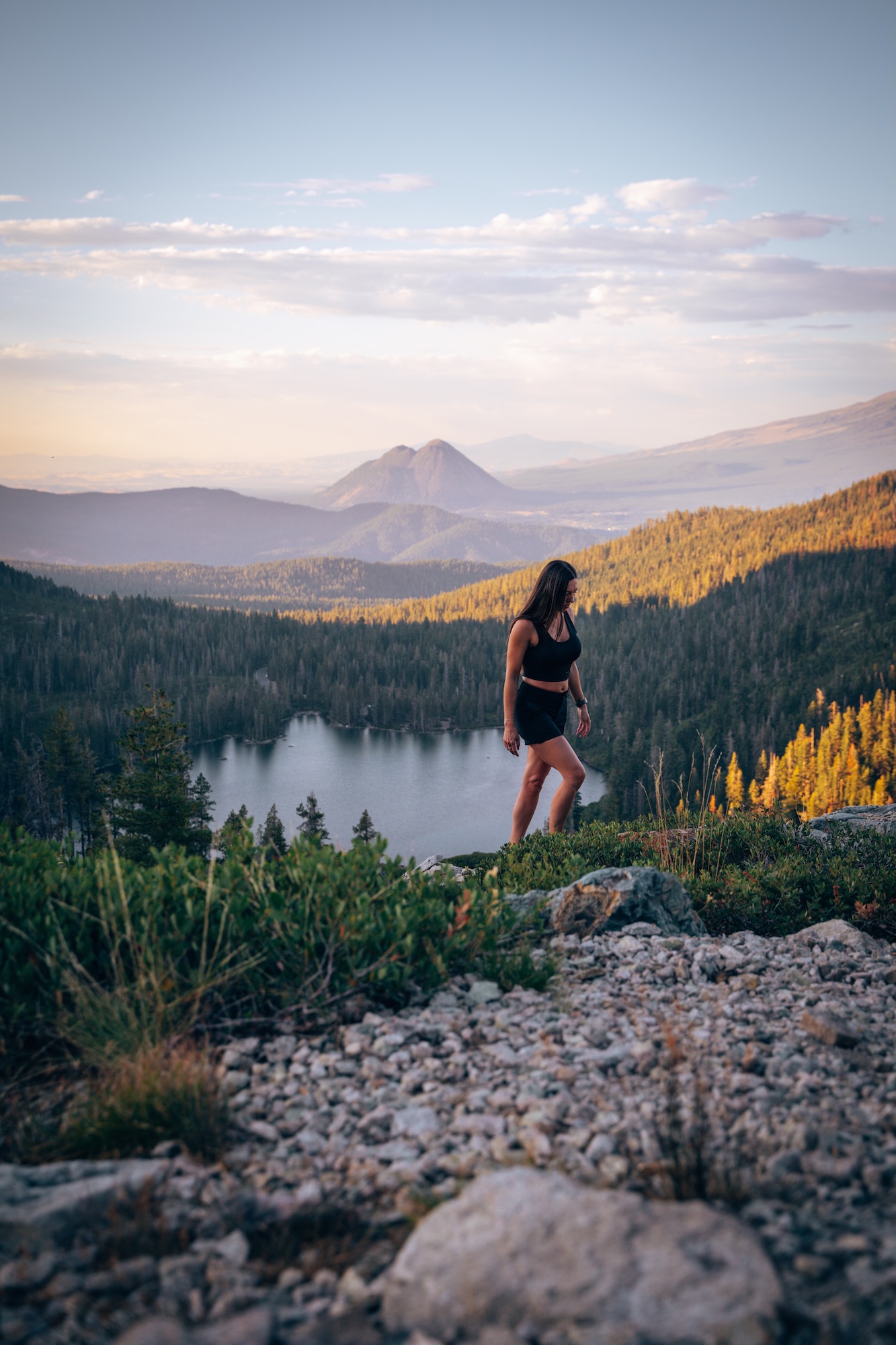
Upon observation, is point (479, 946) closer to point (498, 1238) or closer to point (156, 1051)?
point (156, 1051)

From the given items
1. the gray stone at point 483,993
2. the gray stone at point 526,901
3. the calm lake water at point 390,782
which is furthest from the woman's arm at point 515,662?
the calm lake water at point 390,782

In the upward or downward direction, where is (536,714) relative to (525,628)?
downward

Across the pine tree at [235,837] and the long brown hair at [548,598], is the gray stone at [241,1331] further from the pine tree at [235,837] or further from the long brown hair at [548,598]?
the long brown hair at [548,598]

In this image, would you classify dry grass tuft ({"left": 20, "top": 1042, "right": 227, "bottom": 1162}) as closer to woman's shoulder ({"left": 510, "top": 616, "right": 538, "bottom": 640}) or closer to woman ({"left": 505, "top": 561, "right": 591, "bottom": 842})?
woman ({"left": 505, "top": 561, "right": 591, "bottom": 842})

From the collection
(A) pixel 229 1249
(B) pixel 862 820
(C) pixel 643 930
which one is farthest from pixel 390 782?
(A) pixel 229 1249

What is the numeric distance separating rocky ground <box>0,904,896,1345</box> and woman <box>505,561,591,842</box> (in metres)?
3.98

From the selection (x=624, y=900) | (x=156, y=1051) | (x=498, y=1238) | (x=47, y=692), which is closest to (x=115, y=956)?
(x=156, y=1051)

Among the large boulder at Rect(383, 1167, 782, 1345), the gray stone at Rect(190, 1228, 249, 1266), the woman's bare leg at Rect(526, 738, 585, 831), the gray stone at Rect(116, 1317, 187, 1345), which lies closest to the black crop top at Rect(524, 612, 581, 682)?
the woman's bare leg at Rect(526, 738, 585, 831)

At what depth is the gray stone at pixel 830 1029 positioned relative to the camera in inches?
235

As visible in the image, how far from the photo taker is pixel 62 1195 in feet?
13.0

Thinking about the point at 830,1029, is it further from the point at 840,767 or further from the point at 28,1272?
the point at 840,767

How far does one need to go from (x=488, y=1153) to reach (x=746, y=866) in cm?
731

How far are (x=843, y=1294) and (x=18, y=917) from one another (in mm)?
5892

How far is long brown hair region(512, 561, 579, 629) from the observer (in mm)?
10672
